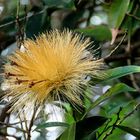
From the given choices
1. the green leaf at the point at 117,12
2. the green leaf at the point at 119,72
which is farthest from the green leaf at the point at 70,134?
the green leaf at the point at 117,12

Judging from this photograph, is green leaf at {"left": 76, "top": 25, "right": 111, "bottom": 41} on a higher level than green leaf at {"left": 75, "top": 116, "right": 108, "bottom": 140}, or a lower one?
higher

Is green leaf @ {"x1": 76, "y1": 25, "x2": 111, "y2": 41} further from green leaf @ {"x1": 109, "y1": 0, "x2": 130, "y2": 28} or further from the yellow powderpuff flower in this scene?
the yellow powderpuff flower

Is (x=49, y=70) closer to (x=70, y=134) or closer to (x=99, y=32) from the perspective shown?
(x=70, y=134)

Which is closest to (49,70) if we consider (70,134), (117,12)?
(70,134)

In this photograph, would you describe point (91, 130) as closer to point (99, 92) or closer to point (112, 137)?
point (112, 137)

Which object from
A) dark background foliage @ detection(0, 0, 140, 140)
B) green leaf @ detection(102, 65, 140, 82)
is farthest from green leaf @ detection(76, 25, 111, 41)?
green leaf @ detection(102, 65, 140, 82)
